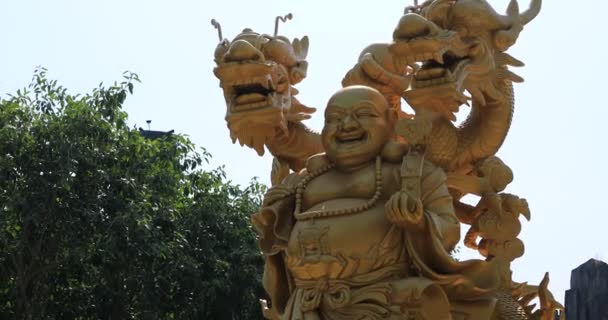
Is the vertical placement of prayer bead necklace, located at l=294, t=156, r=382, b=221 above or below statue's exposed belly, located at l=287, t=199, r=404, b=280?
above

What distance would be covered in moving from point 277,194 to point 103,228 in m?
6.72

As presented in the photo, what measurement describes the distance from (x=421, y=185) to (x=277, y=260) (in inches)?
34.3

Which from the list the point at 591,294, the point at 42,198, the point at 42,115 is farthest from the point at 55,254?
the point at 591,294

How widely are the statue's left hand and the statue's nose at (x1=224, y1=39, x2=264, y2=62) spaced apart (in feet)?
3.91

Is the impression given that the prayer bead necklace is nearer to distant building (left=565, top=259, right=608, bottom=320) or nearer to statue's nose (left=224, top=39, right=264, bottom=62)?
statue's nose (left=224, top=39, right=264, bottom=62)

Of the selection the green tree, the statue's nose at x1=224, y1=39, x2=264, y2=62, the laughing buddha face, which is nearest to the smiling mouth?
the laughing buddha face

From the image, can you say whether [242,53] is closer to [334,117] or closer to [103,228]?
[334,117]

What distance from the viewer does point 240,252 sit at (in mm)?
14383

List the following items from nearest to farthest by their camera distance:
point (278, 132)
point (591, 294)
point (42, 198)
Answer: point (278, 132), point (591, 294), point (42, 198)

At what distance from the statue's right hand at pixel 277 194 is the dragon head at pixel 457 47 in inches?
30.2

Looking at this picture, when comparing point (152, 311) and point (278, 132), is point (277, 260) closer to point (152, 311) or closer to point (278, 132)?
point (278, 132)

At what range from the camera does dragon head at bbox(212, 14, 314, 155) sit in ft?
22.6

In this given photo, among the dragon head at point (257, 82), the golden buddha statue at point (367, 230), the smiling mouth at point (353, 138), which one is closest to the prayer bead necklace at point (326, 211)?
the golden buddha statue at point (367, 230)

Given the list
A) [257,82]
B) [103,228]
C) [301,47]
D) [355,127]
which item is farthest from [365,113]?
[103,228]
